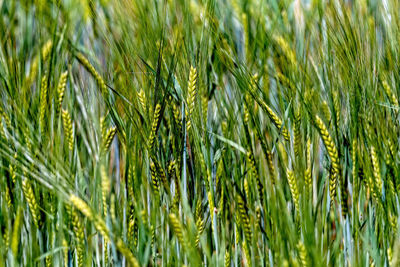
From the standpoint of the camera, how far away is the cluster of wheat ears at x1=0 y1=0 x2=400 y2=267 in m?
0.79

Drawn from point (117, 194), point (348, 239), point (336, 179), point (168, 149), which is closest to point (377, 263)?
point (348, 239)

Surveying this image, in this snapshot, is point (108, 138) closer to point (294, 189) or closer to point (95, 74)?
point (95, 74)

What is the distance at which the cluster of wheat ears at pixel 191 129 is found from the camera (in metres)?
0.79

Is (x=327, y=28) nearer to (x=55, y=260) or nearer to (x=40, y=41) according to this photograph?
(x=40, y=41)

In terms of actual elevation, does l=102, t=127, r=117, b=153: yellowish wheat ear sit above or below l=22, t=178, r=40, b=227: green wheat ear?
above

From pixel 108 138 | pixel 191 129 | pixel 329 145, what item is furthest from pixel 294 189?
pixel 108 138

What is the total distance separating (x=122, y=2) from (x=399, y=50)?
1.48ft

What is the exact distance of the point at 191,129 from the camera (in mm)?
853

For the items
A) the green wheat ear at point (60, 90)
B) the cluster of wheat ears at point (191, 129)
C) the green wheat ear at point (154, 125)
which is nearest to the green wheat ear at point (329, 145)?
the cluster of wheat ears at point (191, 129)

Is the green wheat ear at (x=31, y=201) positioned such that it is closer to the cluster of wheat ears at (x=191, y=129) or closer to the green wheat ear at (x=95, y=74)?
the cluster of wheat ears at (x=191, y=129)

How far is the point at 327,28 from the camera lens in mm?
902

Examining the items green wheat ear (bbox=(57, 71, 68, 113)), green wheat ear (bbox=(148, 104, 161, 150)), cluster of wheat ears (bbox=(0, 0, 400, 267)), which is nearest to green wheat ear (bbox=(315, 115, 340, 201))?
cluster of wheat ears (bbox=(0, 0, 400, 267))

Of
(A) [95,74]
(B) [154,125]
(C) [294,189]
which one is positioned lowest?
(C) [294,189]

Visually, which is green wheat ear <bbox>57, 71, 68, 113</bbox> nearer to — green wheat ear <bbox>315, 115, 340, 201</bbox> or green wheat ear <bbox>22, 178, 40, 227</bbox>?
green wheat ear <bbox>22, 178, 40, 227</bbox>
